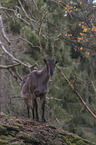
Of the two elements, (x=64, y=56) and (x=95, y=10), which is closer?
(x=95, y=10)

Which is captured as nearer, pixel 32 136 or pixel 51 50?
pixel 32 136

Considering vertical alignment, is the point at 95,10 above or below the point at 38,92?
above

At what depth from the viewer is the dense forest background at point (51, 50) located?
8.56 metres

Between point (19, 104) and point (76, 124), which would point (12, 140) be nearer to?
point (19, 104)

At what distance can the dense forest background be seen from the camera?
8.56m

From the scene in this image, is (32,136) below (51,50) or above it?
below

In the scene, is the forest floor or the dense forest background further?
the dense forest background

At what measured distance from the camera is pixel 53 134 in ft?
13.6

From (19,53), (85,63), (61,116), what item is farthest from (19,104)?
(85,63)

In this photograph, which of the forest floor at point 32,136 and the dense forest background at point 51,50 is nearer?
the forest floor at point 32,136

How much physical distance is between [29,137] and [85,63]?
577 inches

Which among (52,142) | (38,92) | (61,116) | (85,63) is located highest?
(85,63)

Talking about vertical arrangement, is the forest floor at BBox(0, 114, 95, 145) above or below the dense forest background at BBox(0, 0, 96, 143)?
below

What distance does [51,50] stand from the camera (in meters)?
13.2
